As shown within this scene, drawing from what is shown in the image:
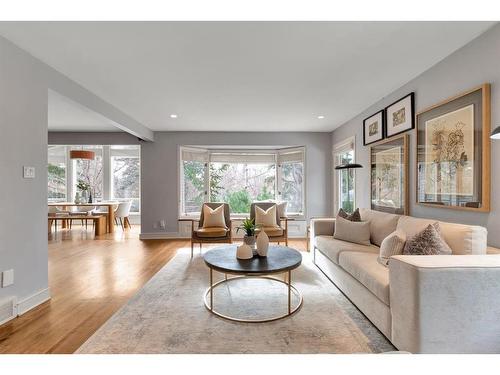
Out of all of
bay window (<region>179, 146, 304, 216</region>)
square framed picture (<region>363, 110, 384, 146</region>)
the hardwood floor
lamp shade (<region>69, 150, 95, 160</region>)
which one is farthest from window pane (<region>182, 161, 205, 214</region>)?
square framed picture (<region>363, 110, 384, 146</region>)

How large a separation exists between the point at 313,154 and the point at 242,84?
3.09 meters

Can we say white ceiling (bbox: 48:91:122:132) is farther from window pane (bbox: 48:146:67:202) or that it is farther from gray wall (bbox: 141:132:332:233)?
window pane (bbox: 48:146:67:202)

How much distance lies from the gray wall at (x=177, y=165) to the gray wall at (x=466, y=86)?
2.44 m

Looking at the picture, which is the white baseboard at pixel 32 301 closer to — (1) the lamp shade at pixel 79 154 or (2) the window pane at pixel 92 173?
(1) the lamp shade at pixel 79 154

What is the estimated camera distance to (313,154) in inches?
225

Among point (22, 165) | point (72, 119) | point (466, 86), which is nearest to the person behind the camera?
point (466, 86)

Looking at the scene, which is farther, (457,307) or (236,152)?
(236,152)

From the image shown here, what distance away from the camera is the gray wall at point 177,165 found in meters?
5.60

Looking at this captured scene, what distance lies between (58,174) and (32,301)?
6.60 meters

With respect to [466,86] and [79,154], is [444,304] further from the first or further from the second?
[79,154]

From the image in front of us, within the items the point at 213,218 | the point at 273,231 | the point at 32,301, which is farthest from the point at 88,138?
the point at 273,231

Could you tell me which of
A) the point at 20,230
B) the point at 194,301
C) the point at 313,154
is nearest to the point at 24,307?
the point at 20,230

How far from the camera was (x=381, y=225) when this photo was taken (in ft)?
9.69
